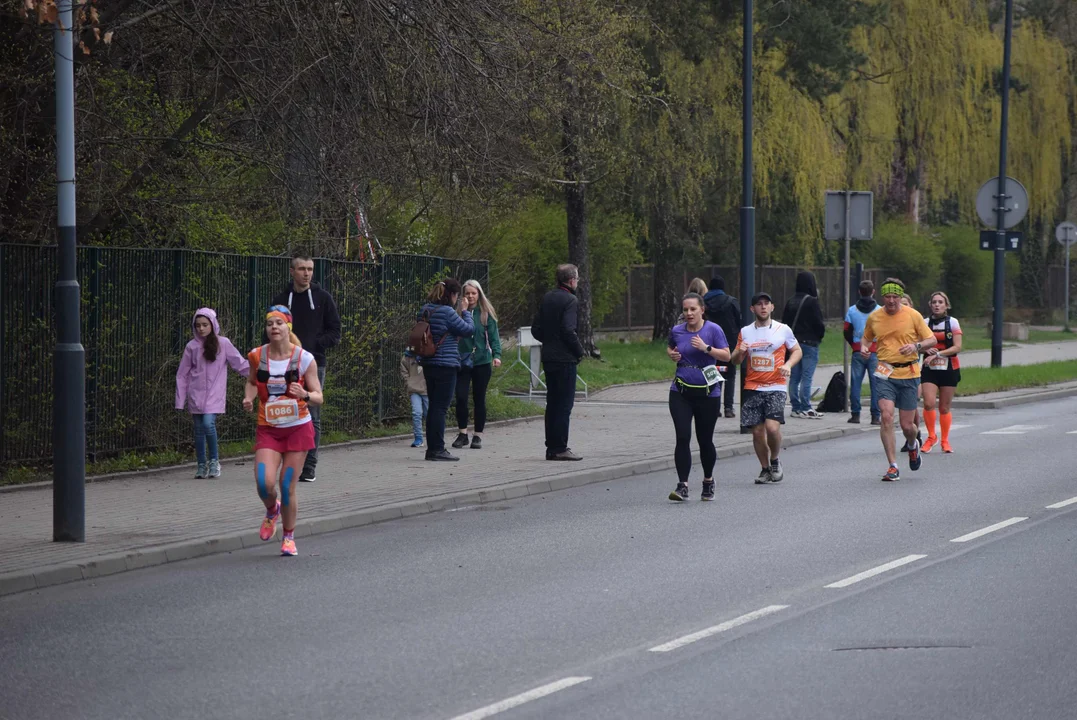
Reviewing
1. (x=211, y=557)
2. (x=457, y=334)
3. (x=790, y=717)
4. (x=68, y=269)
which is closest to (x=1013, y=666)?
(x=790, y=717)

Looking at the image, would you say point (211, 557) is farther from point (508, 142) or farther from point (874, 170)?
point (874, 170)

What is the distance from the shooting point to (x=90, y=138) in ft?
49.9

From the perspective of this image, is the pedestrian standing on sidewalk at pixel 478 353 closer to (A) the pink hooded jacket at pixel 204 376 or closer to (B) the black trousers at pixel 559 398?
(B) the black trousers at pixel 559 398

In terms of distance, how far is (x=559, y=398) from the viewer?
1562 centimetres

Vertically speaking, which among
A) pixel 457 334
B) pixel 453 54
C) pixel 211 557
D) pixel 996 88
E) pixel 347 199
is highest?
pixel 996 88

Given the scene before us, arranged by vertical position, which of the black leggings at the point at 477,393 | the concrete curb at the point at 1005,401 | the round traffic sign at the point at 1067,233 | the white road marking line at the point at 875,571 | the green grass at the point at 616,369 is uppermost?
the round traffic sign at the point at 1067,233

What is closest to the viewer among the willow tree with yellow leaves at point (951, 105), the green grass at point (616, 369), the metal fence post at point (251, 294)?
the metal fence post at point (251, 294)

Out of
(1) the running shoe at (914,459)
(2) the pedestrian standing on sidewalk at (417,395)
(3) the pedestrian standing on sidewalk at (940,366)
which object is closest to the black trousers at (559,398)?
(2) the pedestrian standing on sidewalk at (417,395)

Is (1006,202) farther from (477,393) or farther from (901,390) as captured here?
(477,393)

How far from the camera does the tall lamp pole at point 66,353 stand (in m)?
10.3

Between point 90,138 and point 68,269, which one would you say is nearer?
point 68,269

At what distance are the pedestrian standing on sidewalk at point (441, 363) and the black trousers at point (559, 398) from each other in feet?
3.08

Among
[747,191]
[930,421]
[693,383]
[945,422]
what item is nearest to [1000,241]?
[747,191]

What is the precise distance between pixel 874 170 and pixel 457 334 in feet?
79.7
